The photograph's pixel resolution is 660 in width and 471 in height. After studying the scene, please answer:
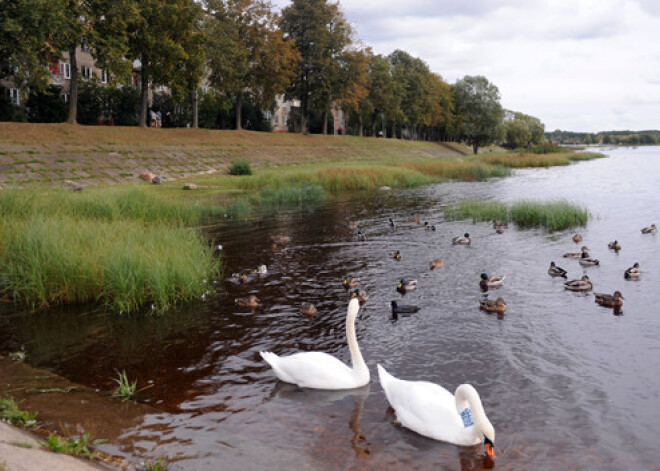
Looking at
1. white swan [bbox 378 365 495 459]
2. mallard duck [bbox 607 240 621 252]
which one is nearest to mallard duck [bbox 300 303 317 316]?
white swan [bbox 378 365 495 459]

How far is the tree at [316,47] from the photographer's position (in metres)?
76.7

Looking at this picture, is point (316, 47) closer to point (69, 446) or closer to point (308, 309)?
point (308, 309)

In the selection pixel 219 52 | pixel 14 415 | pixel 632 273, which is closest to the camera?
pixel 14 415

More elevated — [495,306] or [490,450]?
[495,306]

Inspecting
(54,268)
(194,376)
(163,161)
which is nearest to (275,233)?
(54,268)

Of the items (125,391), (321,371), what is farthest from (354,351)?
(125,391)

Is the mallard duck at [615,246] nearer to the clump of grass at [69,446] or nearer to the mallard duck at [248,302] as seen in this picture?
the mallard duck at [248,302]

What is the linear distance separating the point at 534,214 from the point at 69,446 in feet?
78.1

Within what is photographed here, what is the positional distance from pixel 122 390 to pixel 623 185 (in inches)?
1877

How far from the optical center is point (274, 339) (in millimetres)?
11484

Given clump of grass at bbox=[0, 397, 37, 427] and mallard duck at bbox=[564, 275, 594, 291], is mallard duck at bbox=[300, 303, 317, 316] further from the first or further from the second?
mallard duck at bbox=[564, 275, 594, 291]

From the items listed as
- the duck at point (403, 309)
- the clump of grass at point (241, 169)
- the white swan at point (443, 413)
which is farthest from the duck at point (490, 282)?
the clump of grass at point (241, 169)

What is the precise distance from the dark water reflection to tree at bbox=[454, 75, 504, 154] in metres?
99.4

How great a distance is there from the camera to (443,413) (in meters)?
7.77
